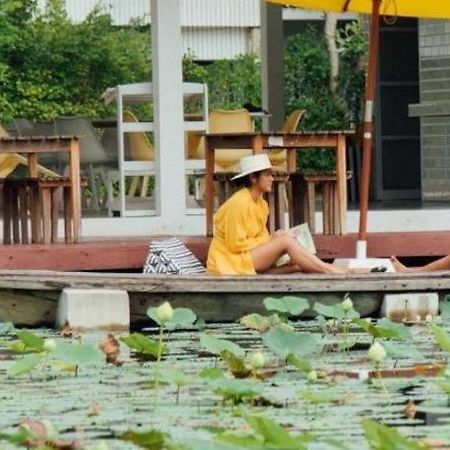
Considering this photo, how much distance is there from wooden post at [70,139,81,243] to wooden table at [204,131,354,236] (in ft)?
2.54

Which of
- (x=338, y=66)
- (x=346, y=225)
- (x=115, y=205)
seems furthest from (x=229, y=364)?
(x=338, y=66)

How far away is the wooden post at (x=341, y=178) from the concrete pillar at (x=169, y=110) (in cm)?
111

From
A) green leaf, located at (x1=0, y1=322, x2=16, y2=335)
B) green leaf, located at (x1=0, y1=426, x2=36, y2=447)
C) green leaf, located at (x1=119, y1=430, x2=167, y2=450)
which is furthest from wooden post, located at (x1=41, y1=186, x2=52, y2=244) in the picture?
green leaf, located at (x1=119, y1=430, x2=167, y2=450)

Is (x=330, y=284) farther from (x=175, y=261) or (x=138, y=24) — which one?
(x=138, y=24)

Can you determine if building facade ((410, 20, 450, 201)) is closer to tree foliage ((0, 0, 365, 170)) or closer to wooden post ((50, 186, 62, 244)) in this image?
tree foliage ((0, 0, 365, 170))

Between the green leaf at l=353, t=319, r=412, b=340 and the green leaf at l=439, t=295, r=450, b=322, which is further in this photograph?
the green leaf at l=439, t=295, r=450, b=322

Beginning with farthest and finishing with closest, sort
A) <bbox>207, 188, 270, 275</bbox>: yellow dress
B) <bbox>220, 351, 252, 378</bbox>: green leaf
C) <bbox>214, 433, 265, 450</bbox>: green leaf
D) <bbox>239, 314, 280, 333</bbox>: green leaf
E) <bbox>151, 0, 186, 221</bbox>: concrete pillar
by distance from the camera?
<bbox>151, 0, 186, 221</bbox>: concrete pillar < <bbox>207, 188, 270, 275</bbox>: yellow dress < <bbox>239, 314, 280, 333</bbox>: green leaf < <bbox>220, 351, 252, 378</bbox>: green leaf < <bbox>214, 433, 265, 450</bbox>: green leaf

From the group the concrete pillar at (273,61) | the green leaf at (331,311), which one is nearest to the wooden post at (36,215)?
the green leaf at (331,311)

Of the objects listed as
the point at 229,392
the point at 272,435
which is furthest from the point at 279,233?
the point at 272,435

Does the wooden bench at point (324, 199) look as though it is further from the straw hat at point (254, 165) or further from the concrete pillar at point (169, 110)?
the straw hat at point (254, 165)

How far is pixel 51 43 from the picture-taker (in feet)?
81.1

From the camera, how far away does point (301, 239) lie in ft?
35.7

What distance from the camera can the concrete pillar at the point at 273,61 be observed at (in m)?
16.4

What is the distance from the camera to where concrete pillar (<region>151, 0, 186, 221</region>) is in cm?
1242
